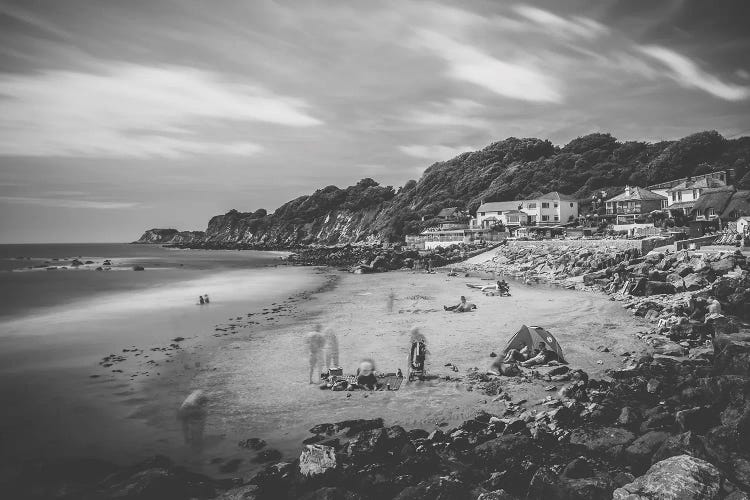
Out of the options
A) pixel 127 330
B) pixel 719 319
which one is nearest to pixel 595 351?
pixel 719 319

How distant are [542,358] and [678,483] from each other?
8.58 meters

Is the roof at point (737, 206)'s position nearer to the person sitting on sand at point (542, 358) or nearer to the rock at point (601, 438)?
the person sitting on sand at point (542, 358)

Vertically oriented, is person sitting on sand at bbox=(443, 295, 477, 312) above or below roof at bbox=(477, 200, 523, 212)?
below

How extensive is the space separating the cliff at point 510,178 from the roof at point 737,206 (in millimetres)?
29215

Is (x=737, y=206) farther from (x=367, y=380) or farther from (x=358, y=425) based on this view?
(x=358, y=425)

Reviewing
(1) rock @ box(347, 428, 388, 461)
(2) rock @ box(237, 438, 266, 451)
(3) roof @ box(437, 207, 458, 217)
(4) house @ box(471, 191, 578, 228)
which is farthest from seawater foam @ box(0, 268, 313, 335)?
(3) roof @ box(437, 207, 458, 217)

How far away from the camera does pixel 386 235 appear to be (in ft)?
349

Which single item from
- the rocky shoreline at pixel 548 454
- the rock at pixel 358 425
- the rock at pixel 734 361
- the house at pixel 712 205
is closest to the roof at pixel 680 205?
the house at pixel 712 205

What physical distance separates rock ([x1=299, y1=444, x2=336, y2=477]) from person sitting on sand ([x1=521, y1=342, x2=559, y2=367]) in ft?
29.5

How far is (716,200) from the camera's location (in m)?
49.8

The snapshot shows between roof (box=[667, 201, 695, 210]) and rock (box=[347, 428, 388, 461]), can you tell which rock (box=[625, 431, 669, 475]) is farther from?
roof (box=[667, 201, 695, 210])

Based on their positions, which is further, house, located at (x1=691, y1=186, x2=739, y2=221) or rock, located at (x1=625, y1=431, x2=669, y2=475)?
house, located at (x1=691, y1=186, x2=739, y2=221)

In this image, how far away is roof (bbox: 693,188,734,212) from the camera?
4912 cm

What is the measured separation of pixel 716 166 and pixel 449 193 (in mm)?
59325
